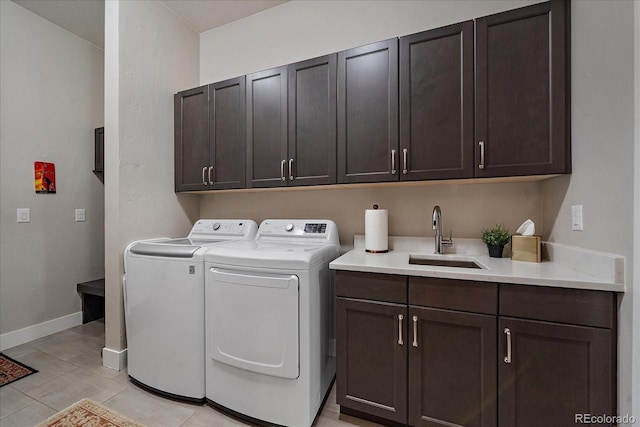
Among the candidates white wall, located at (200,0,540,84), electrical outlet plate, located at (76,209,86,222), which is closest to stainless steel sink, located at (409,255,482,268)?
white wall, located at (200,0,540,84)

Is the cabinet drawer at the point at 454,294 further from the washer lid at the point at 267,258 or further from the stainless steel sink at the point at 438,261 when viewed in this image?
the washer lid at the point at 267,258

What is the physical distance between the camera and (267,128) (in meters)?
2.12

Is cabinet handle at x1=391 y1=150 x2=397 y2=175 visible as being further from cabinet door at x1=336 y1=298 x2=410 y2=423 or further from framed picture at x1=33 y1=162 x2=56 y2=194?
framed picture at x1=33 y1=162 x2=56 y2=194

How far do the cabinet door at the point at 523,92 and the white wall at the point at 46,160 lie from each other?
3.72 metres

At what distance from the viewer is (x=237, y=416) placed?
1.61 m

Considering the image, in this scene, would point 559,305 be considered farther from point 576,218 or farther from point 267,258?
point 267,258

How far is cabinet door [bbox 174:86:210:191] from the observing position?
2.38 m

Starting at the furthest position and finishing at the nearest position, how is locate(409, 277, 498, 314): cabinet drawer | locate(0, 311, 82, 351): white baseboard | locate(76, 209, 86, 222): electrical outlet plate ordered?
locate(76, 209, 86, 222): electrical outlet plate → locate(0, 311, 82, 351): white baseboard → locate(409, 277, 498, 314): cabinet drawer

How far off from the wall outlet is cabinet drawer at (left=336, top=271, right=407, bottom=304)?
0.88 meters

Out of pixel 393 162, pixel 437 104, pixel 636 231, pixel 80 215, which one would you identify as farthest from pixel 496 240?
pixel 80 215

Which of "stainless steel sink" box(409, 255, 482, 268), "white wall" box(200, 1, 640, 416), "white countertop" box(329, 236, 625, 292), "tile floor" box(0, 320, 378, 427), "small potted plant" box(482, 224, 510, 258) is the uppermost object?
"white wall" box(200, 1, 640, 416)

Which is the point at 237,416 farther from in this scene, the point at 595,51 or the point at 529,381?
the point at 595,51

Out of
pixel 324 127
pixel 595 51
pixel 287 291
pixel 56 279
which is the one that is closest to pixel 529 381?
pixel 287 291

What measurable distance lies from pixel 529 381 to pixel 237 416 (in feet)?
5.02
